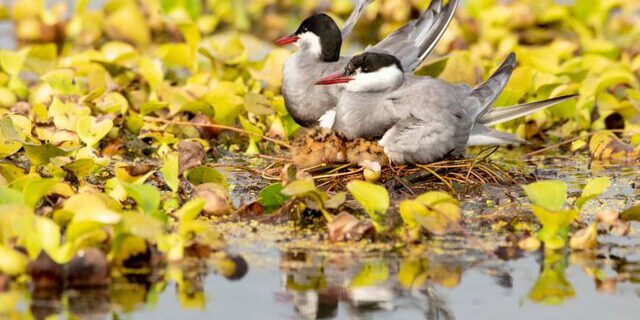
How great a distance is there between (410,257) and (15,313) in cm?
179

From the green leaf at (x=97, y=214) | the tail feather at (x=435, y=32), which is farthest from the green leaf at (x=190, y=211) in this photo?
the tail feather at (x=435, y=32)

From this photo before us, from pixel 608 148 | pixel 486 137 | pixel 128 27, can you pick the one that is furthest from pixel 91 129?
pixel 128 27

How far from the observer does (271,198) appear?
6.23 meters

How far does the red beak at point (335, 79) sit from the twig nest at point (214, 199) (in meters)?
1.32

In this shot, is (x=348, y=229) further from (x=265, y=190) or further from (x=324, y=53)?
(x=324, y=53)

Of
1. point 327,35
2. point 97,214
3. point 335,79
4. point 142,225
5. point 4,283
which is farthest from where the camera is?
point 327,35

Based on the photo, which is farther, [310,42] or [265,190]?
[310,42]

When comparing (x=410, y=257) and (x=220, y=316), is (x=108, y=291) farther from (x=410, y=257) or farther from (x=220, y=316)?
(x=410, y=257)

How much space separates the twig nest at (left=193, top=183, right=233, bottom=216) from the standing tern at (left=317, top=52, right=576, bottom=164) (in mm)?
1168

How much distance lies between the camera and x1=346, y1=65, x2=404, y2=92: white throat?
23.2 feet

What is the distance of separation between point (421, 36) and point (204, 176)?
2.16 meters

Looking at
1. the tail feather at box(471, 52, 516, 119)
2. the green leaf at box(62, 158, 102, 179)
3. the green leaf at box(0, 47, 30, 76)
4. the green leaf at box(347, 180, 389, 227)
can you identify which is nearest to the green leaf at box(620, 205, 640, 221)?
the green leaf at box(347, 180, 389, 227)

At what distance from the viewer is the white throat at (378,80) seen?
7.08m

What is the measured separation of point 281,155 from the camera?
7824 millimetres
